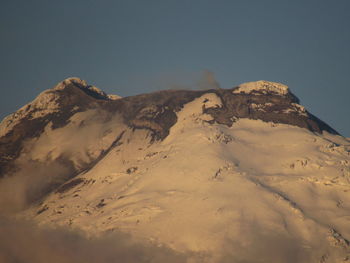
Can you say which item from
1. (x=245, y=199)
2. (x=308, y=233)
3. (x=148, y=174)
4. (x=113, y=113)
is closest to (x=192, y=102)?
(x=113, y=113)

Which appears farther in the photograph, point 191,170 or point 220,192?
point 191,170

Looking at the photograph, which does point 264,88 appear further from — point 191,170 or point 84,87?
point 84,87

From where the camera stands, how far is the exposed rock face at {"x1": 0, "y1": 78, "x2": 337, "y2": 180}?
12438cm

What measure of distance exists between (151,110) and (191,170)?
34210mm

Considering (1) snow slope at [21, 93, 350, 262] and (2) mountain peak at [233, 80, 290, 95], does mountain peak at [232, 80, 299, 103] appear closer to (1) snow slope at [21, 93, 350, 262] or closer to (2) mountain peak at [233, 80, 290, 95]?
(2) mountain peak at [233, 80, 290, 95]

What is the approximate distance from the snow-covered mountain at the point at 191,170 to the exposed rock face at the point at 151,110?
31 cm

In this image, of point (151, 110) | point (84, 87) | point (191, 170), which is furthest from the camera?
point (84, 87)

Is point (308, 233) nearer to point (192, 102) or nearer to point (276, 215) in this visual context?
point (276, 215)

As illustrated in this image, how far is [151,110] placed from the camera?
132 meters

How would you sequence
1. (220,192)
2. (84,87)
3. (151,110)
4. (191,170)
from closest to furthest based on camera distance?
1. (220,192)
2. (191,170)
3. (151,110)
4. (84,87)

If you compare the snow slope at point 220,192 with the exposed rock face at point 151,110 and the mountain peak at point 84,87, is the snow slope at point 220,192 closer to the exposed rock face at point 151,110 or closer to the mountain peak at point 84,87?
the exposed rock face at point 151,110

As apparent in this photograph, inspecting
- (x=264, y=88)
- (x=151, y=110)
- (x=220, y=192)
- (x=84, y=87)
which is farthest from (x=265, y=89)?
(x=84, y=87)

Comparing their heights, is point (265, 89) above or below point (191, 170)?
above

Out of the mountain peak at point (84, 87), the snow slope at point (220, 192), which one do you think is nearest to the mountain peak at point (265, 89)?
the snow slope at point (220, 192)
